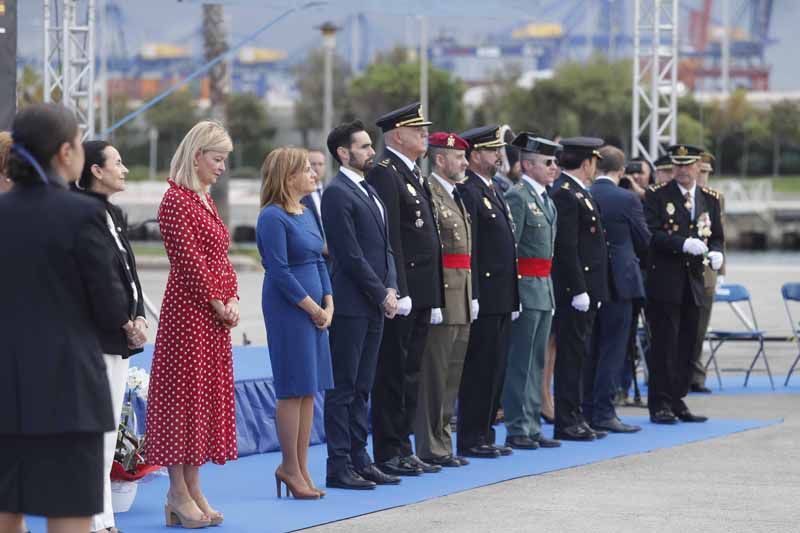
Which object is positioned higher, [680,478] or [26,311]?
[26,311]

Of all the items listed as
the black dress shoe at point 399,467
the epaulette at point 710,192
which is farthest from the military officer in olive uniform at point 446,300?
the epaulette at point 710,192

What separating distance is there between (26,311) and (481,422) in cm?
506

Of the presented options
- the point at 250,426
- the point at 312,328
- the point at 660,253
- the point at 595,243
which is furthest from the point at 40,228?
the point at 660,253

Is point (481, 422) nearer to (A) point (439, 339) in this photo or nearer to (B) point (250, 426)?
(A) point (439, 339)

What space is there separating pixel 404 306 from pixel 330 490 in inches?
40.6

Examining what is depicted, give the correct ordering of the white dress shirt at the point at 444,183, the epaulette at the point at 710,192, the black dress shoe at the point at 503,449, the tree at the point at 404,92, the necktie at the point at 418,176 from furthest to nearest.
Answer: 1. the tree at the point at 404,92
2. the epaulette at the point at 710,192
3. the black dress shoe at the point at 503,449
4. the white dress shirt at the point at 444,183
5. the necktie at the point at 418,176

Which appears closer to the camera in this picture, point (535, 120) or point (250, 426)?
point (250, 426)

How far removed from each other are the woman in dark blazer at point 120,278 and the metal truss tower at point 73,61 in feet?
27.7

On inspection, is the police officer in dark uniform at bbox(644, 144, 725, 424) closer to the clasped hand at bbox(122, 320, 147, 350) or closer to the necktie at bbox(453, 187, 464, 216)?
the necktie at bbox(453, 187, 464, 216)

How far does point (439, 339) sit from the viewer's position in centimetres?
883

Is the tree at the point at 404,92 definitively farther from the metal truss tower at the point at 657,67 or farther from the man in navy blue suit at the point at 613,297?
the man in navy blue suit at the point at 613,297

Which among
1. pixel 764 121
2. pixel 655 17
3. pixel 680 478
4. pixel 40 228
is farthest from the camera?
pixel 764 121

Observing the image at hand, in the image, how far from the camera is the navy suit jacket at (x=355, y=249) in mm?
7887

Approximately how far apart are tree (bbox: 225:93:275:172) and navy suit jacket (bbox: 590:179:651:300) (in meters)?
74.7
